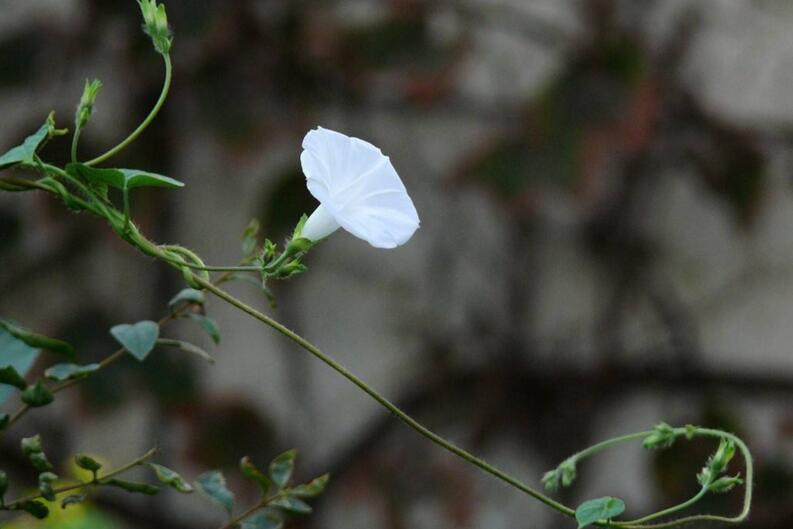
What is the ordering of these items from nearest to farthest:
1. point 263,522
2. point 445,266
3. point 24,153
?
point 24,153, point 263,522, point 445,266

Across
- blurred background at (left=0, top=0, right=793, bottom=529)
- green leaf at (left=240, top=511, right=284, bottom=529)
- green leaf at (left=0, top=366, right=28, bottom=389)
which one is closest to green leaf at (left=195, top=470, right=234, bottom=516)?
green leaf at (left=240, top=511, right=284, bottom=529)

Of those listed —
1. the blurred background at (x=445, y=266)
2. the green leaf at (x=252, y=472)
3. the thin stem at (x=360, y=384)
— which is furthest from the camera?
the blurred background at (x=445, y=266)

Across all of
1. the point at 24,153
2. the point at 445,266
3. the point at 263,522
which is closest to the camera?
the point at 24,153

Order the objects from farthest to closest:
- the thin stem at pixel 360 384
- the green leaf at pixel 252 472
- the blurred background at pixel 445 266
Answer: the blurred background at pixel 445 266, the green leaf at pixel 252 472, the thin stem at pixel 360 384

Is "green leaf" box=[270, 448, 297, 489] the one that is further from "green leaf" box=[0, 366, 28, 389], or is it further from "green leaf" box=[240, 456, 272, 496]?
"green leaf" box=[0, 366, 28, 389]

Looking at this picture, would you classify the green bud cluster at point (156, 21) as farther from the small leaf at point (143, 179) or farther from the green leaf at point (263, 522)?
the green leaf at point (263, 522)

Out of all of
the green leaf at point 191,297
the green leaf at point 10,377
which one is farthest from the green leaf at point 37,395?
the green leaf at point 191,297

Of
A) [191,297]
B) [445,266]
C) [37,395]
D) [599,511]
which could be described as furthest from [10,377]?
[445,266]

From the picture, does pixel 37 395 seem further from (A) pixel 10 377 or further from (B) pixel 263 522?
(B) pixel 263 522
